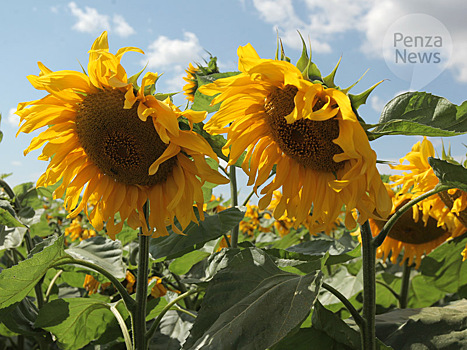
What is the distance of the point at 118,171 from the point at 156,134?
7.4 inches

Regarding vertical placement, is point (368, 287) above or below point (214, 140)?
below

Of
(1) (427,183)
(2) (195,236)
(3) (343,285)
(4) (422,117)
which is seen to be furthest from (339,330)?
(3) (343,285)

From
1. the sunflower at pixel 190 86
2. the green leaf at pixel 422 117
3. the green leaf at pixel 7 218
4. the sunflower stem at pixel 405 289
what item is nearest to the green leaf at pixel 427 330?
the green leaf at pixel 422 117

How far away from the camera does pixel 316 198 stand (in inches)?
53.2

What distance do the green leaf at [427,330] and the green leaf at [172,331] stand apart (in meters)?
0.77

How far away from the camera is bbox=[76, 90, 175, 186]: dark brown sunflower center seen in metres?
1.33

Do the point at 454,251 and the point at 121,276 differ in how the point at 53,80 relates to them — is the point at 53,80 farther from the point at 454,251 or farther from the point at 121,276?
the point at 454,251

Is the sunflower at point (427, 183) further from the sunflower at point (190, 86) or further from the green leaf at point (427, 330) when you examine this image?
the sunflower at point (190, 86)

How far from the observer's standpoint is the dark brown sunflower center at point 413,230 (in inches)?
86.7

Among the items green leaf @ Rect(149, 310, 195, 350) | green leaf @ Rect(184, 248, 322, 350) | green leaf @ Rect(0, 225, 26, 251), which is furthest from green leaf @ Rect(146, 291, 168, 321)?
green leaf @ Rect(184, 248, 322, 350)

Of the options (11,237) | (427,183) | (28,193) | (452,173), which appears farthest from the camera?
(28,193)

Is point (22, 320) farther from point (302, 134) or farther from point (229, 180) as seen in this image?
point (302, 134)

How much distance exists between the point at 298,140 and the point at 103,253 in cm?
89

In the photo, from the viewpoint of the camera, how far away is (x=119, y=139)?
4.43ft
